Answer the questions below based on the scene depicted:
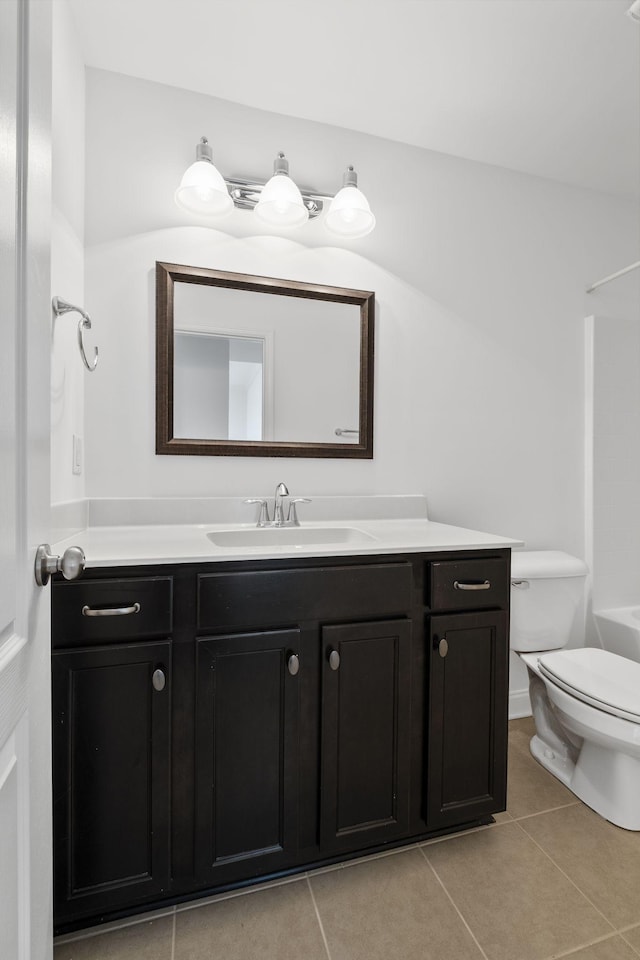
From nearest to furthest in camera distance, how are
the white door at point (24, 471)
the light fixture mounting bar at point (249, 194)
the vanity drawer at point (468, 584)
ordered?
the white door at point (24, 471) < the vanity drawer at point (468, 584) < the light fixture mounting bar at point (249, 194)

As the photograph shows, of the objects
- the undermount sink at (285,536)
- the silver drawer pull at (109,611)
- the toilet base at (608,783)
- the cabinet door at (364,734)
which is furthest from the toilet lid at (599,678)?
the silver drawer pull at (109,611)

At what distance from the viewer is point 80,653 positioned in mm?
1114

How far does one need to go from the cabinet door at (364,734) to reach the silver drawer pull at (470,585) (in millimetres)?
183

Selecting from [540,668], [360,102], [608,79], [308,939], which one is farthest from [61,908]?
[608,79]

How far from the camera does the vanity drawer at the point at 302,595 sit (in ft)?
3.98

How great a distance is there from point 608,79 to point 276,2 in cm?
118

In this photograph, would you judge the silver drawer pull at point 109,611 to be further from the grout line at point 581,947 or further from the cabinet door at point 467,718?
the grout line at point 581,947

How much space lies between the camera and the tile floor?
114 centimetres

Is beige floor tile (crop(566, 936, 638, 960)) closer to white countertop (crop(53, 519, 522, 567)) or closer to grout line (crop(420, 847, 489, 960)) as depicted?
grout line (crop(420, 847, 489, 960))

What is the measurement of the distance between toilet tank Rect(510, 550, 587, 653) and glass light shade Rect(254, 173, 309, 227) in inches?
62.4

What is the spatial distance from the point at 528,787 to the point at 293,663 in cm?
114

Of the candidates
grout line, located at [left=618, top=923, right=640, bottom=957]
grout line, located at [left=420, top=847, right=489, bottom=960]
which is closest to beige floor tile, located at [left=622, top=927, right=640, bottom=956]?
grout line, located at [left=618, top=923, right=640, bottom=957]

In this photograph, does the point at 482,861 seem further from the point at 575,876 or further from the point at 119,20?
the point at 119,20

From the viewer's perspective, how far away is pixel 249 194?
1.80 meters
